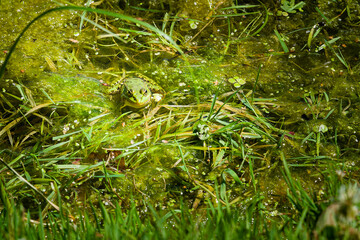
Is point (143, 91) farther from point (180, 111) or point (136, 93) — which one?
point (180, 111)

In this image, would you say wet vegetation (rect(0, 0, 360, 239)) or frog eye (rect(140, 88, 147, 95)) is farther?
frog eye (rect(140, 88, 147, 95))

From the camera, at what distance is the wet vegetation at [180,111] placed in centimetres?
190

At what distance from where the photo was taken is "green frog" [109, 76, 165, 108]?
240cm

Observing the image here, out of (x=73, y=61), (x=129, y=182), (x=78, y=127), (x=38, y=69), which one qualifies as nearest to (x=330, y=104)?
(x=129, y=182)

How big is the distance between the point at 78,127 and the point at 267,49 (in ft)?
5.98

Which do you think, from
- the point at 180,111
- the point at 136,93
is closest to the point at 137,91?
the point at 136,93

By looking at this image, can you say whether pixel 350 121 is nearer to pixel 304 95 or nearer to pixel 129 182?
pixel 304 95

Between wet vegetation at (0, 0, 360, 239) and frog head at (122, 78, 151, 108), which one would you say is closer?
wet vegetation at (0, 0, 360, 239)

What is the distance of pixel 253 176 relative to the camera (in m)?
1.91

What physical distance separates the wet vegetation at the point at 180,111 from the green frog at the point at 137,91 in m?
0.01

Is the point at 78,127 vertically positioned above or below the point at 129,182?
above

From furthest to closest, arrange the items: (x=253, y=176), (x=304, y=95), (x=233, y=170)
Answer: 1. (x=304, y=95)
2. (x=233, y=170)
3. (x=253, y=176)

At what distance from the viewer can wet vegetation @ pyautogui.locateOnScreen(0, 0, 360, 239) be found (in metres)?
1.90

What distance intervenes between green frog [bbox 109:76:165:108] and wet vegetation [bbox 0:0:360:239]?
14mm
